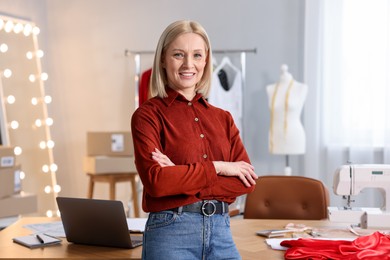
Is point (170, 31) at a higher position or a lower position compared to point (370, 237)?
higher

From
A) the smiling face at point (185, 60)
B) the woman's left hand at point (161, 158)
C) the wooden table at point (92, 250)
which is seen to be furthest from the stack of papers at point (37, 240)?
the smiling face at point (185, 60)

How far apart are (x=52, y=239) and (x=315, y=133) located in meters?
3.74

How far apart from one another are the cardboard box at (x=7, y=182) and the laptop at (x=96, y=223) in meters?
2.21

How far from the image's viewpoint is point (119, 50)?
20.1 ft

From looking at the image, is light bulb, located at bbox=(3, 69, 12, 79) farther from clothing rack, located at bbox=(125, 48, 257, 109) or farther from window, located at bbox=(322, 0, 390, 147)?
window, located at bbox=(322, 0, 390, 147)

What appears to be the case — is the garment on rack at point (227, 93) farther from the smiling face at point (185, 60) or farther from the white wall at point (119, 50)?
the smiling face at point (185, 60)

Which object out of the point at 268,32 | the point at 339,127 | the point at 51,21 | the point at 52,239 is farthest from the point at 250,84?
the point at 52,239

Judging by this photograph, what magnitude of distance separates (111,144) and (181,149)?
3.69 m

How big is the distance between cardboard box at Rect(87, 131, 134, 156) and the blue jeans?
3.68 meters

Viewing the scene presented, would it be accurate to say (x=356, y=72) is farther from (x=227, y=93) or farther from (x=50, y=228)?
(x=50, y=228)

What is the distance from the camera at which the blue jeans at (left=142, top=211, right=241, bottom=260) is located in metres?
1.75

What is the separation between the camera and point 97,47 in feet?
20.4

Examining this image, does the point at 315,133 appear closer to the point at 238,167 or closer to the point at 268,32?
the point at 268,32

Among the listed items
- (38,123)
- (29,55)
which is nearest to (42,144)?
(38,123)
